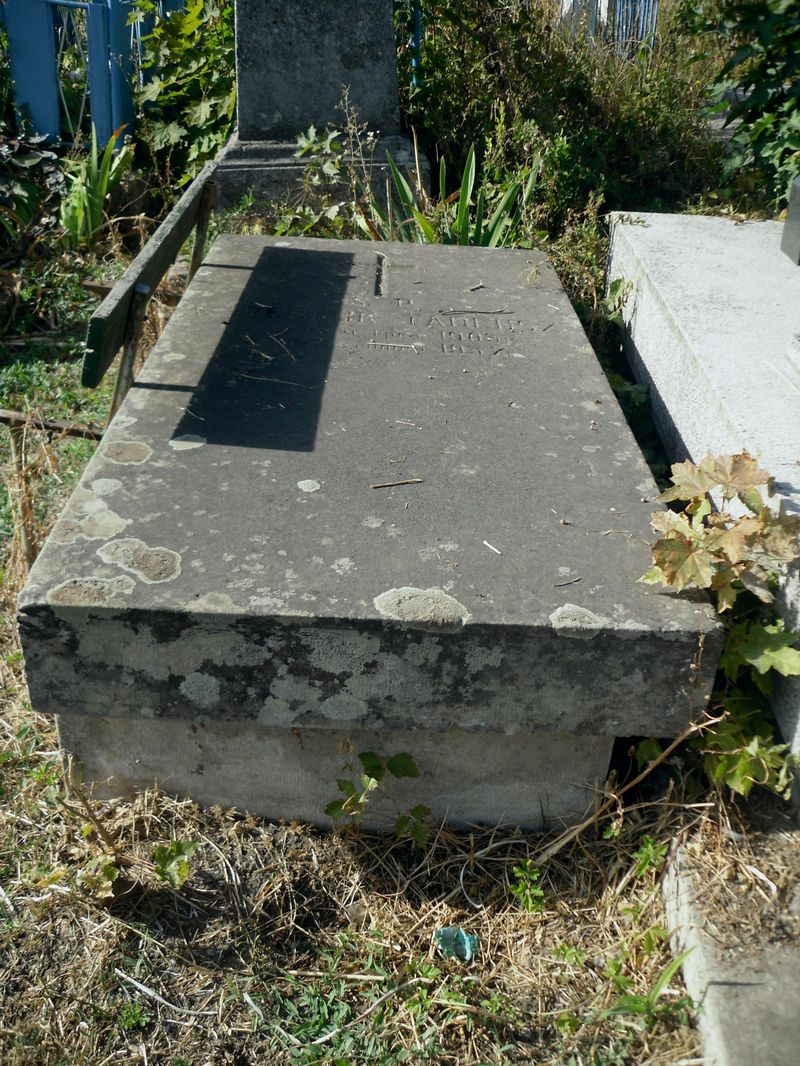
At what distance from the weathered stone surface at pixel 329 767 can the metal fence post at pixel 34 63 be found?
4701 millimetres

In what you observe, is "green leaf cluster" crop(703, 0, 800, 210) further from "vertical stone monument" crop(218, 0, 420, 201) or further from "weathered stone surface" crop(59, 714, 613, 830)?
"weathered stone surface" crop(59, 714, 613, 830)

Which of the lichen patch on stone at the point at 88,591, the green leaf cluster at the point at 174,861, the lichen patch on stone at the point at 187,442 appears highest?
the lichen patch on stone at the point at 187,442

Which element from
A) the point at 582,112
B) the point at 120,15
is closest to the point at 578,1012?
the point at 582,112

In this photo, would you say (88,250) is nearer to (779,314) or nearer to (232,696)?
(779,314)

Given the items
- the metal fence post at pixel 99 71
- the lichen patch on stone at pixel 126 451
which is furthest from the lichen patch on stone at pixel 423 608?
the metal fence post at pixel 99 71

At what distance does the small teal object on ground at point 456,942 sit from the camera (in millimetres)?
2043

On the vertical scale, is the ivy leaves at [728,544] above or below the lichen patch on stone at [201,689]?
above

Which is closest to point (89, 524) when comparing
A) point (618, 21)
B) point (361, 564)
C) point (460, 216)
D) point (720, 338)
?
point (361, 564)

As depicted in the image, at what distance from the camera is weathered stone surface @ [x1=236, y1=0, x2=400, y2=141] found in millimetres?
4934

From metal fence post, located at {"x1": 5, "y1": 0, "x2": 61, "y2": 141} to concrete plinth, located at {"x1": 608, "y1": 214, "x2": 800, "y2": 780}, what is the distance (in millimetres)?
3766

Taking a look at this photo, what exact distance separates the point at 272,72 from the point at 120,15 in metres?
1.49

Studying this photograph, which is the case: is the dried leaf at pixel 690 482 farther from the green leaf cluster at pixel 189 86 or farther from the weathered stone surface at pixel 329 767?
the green leaf cluster at pixel 189 86

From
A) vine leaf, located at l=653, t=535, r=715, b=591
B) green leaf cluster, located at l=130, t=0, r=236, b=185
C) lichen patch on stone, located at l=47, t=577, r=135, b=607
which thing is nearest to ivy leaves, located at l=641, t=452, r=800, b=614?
vine leaf, located at l=653, t=535, r=715, b=591

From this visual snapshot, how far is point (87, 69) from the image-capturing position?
6004mm
